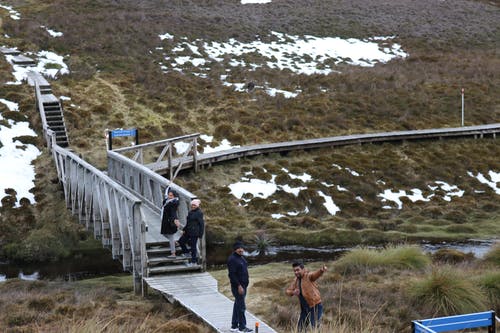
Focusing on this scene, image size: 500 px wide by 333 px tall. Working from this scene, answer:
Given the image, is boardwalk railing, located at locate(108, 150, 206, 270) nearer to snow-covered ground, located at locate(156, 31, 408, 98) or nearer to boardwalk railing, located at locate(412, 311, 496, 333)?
boardwalk railing, located at locate(412, 311, 496, 333)

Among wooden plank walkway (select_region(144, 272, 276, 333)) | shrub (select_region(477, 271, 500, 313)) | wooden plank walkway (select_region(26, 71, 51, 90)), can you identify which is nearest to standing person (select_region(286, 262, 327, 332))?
wooden plank walkway (select_region(144, 272, 276, 333))

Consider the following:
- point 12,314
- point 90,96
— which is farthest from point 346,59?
point 12,314

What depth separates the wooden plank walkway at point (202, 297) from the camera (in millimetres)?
12664

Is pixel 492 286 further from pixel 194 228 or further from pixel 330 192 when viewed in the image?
pixel 330 192

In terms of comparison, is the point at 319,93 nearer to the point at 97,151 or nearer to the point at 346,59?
the point at 346,59

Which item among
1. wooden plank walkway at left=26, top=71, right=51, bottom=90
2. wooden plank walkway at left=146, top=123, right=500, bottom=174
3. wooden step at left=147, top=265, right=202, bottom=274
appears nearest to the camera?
wooden step at left=147, top=265, right=202, bottom=274

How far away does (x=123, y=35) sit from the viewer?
156 ft

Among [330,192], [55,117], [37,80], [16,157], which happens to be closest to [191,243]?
[330,192]

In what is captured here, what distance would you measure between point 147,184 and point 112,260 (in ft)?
10.8

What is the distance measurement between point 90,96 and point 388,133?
1436 centimetres

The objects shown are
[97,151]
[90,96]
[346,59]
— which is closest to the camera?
[97,151]

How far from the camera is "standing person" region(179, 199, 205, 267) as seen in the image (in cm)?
1507

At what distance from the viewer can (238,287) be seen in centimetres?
1220

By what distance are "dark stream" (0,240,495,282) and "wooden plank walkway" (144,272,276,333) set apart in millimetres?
5525
